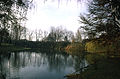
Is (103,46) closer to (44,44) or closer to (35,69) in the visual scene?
(35,69)

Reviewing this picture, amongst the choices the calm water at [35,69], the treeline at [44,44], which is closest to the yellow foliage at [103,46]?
the calm water at [35,69]

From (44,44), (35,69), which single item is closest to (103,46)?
(35,69)

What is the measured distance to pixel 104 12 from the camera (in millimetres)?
12328

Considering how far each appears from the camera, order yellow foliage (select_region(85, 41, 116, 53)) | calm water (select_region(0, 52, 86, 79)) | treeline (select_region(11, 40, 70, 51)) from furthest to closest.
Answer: treeline (select_region(11, 40, 70, 51)), calm water (select_region(0, 52, 86, 79)), yellow foliage (select_region(85, 41, 116, 53))

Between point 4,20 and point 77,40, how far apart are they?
81.1 meters

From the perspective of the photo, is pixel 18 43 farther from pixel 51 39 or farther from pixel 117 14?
pixel 117 14

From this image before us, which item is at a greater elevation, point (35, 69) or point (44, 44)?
point (44, 44)

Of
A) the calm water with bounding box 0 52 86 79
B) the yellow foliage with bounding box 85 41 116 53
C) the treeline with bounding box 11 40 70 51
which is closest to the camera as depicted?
the yellow foliage with bounding box 85 41 116 53

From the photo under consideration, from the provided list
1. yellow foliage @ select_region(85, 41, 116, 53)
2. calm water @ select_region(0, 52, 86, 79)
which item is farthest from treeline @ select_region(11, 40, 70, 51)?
calm water @ select_region(0, 52, 86, 79)

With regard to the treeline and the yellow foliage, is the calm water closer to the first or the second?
the yellow foliage

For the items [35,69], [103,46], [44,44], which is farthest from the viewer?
[44,44]

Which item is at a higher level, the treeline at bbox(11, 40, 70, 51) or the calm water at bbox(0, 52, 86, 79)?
the treeline at bbox(11, 40, 70, 51)

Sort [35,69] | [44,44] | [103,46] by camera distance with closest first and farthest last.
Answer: [35,69]
[103,46]
[44,44]

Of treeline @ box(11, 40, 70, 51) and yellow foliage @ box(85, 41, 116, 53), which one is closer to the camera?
yellow foliage @ box(85, 41, 116, 53)
